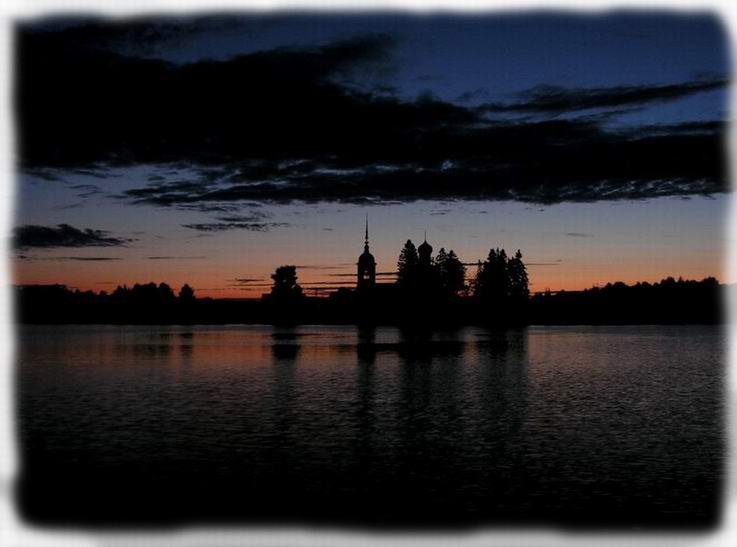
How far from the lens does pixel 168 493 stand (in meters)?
23.6

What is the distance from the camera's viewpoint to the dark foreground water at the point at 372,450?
865 inches

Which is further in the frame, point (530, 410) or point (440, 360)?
point (440, 360)

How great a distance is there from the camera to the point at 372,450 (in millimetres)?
30156

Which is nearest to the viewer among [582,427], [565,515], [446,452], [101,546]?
[101,546]

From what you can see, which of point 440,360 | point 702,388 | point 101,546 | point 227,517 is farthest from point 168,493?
point 440,360

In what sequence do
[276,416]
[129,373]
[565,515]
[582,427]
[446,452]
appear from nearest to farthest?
[565,515], [446,452], [582,427], [276,416], [129,373]

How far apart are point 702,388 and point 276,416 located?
108 feet

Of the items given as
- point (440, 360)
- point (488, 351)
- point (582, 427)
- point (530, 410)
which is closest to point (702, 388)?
point (530, 410)

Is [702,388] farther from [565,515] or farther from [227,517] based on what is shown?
[227,517]

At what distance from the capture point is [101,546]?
1731cm

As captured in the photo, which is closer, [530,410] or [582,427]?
[582,427]

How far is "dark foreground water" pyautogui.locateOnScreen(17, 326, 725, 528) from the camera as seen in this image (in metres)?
22.0

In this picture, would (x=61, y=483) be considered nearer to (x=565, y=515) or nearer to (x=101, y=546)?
(x=101, y=546)

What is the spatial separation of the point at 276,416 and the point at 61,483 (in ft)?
50.4
